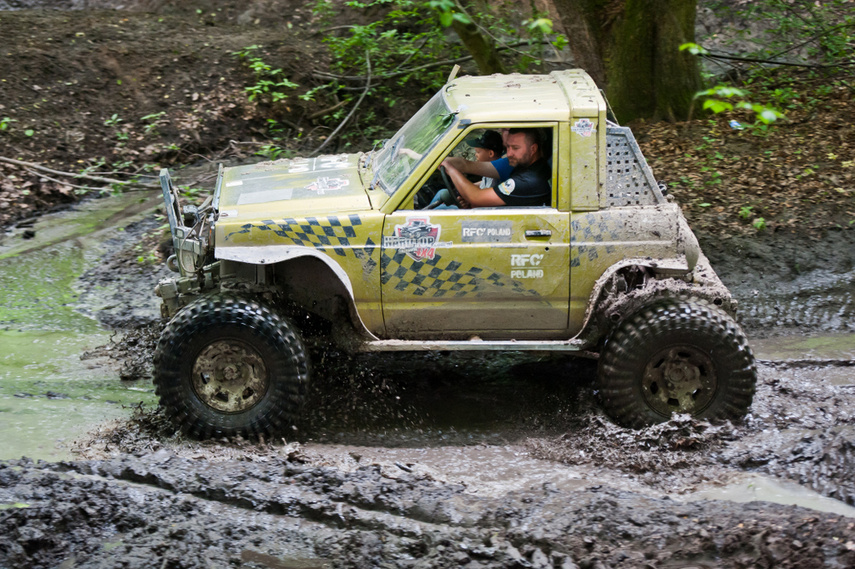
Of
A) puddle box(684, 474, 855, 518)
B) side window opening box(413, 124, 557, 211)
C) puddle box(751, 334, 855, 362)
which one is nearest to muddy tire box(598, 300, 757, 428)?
puddle box(684, 474, 855, 518)

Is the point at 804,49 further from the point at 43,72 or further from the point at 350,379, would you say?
the point at 43,72

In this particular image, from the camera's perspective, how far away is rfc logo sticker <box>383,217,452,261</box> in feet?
15.3

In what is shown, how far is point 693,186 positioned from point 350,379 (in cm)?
439

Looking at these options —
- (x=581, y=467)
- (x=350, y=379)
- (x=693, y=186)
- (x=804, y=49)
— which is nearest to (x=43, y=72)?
(x=350, y=379)

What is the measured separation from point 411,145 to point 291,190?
0.75 metres

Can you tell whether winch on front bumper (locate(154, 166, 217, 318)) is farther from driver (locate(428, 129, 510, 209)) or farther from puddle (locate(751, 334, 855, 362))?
puddle (locate(751, 334, 855, 362))

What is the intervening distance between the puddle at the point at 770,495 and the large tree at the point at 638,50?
538 centimetres

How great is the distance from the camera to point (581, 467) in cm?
454

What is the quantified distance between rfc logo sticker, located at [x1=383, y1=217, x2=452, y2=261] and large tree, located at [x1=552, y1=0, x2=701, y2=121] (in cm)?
487

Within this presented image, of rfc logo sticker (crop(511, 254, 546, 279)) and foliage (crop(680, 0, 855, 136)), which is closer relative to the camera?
rfc logo sticker (crop(511, 254, 546, 279))

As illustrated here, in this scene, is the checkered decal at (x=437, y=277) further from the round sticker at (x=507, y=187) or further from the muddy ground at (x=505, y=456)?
the muddy ground at (x=505, y=456)

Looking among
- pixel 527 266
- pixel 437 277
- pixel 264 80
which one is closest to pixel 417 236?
pixel 437 277

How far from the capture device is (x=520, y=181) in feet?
15.9

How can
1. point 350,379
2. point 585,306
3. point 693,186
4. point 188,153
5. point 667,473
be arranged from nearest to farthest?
point 667,473
point 585,306
point 350,379
point 693,186
point 188,153
